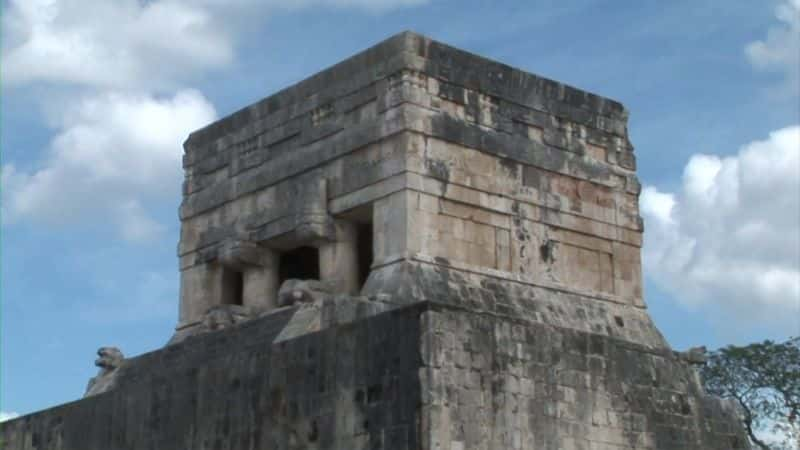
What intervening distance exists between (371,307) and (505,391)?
2067 mm

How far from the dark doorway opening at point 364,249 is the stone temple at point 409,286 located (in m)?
0.03

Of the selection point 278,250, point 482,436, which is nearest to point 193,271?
point 278,250

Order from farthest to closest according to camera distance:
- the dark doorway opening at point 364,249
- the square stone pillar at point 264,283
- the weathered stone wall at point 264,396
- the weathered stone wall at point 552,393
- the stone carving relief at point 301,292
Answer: the square stone pillar at point 264,283
the dark doorway opening at point 364,249
the stone carving relief at point 301,292
the weathered stone wall at point 264,396
the weathered stone wall at point 552,393

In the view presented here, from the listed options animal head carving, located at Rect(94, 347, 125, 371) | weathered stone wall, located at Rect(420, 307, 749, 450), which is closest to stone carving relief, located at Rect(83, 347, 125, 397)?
animal head carving, located at Rect(94, 347, 125, 371)

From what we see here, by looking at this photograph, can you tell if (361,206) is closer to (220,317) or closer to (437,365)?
(220,317)

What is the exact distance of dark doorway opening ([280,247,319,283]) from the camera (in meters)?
20.1

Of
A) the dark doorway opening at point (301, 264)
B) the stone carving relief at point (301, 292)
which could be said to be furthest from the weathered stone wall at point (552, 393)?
the dark doorway opening at point (301, 264)

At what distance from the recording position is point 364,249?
1927 centimetres

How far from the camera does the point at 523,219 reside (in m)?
18.2

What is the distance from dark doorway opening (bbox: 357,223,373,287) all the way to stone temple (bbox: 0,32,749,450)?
0.11ft

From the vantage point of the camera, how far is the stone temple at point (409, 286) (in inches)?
583

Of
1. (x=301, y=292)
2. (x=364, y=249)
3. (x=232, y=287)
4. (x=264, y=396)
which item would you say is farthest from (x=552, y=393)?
(x=232, y=287)

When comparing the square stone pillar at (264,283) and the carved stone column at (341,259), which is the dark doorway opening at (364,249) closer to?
the carved stone column at (341,259)

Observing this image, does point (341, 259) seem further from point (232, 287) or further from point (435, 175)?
point (232, 287)
